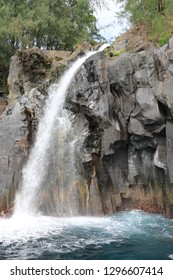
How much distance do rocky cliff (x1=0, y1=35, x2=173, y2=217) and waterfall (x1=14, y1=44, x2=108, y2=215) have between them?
0.37 metres

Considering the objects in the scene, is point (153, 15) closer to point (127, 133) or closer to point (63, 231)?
point (127, 133)

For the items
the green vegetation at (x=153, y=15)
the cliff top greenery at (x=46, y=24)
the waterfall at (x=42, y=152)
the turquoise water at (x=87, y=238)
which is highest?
the cliff top greenery at (x=46, y=24)

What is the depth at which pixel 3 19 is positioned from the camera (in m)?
26.6

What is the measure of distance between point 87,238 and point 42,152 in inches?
238

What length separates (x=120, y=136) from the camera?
1497 centimetres

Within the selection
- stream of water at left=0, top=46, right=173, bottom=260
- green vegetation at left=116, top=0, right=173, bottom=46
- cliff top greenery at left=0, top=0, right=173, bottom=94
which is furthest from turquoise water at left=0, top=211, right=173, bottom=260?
cliff top greenery at left=0, top=0, right=173, bottom=94

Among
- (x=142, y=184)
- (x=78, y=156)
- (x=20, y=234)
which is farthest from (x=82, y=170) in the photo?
(x=20, y=234)

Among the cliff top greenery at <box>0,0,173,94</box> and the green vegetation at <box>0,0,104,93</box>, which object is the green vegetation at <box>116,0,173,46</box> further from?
the green vegetation at <box>0,0,104,93</box>

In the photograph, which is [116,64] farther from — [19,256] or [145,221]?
[19,256]

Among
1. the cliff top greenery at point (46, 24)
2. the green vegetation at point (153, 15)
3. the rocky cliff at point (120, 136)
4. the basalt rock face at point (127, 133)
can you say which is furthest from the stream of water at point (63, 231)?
the cliff top greenery at point (46, 24)

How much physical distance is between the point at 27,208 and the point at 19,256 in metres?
5.64

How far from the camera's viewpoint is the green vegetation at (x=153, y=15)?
59.5ft

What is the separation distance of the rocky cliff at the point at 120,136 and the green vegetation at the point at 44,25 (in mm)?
12060

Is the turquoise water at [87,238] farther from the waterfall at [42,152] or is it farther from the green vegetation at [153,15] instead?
the green vegetation at [153,15]
